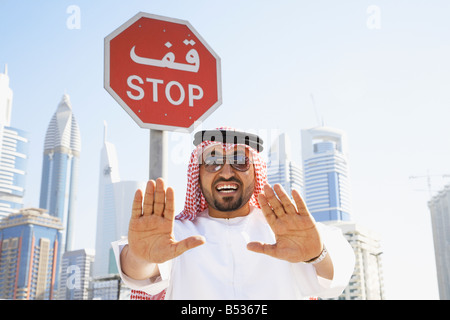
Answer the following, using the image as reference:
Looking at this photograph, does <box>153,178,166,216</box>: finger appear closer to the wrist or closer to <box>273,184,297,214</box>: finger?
<box>273,184,297,214</box>: finger

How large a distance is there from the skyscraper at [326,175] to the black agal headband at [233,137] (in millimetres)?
188642

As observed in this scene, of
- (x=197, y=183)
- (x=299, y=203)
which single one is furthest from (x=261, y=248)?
(x=197, y=183)

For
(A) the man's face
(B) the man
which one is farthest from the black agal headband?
(A) the man's face

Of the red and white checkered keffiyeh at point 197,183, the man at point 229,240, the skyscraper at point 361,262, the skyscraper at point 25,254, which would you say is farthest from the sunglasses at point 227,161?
the skyscraper at point 25,254

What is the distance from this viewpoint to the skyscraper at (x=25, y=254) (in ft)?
474

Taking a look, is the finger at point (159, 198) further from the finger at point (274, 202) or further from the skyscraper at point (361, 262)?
the skyscraper at point (361, 262)

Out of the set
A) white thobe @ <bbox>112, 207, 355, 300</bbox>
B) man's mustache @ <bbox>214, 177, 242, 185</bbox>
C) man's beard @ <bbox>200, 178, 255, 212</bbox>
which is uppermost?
man's mustache @ <bbox>214, 177, 242, 185</bbox>

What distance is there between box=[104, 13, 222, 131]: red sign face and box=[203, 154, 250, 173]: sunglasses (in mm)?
339

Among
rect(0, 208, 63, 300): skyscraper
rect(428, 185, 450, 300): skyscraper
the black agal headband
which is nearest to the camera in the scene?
the black agal headband

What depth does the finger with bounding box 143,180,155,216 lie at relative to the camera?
7.75 ft

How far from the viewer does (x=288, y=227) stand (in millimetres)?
2570
